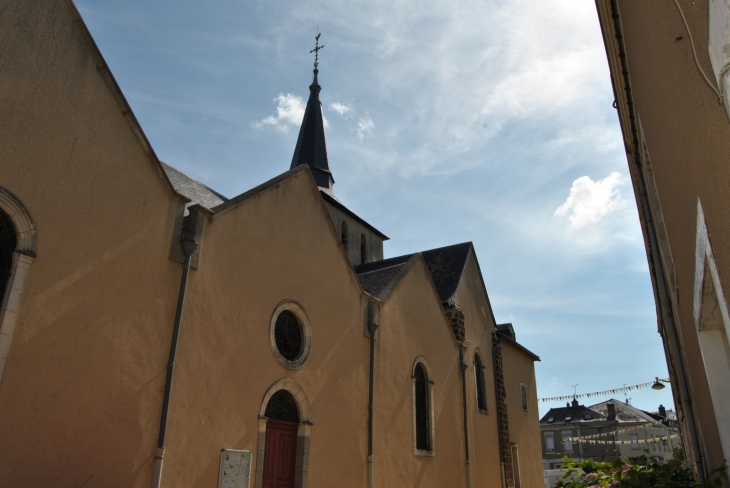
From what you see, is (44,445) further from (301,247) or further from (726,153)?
(726,153)

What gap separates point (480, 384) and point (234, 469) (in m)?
9.75

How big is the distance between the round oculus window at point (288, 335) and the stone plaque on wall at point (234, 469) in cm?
172

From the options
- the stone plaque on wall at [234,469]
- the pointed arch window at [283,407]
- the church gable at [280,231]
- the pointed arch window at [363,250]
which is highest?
the pointed arch window at [363,250]

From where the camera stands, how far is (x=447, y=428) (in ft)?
44.3

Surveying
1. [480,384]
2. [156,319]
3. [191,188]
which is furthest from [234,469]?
[480,384]

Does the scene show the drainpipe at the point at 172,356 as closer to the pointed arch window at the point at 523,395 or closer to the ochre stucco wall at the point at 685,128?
the ochre stucco wall at the point at 685,128

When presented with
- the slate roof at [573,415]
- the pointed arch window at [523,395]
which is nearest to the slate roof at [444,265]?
the pointed arch window at [523,395]

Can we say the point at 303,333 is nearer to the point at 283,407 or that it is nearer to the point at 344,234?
the point at 283,407

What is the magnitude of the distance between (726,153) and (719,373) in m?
2.82

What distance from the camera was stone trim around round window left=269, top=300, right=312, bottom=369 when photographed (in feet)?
29.1

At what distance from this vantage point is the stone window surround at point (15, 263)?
5555mm

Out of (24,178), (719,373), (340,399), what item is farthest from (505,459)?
(24,178)

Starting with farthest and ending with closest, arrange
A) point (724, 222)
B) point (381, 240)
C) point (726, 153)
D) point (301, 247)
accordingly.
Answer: point (381, 240), point (301, 247), point (724, 222), point (726, 153)

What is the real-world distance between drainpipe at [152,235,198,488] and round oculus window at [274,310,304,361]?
196 centimetres
